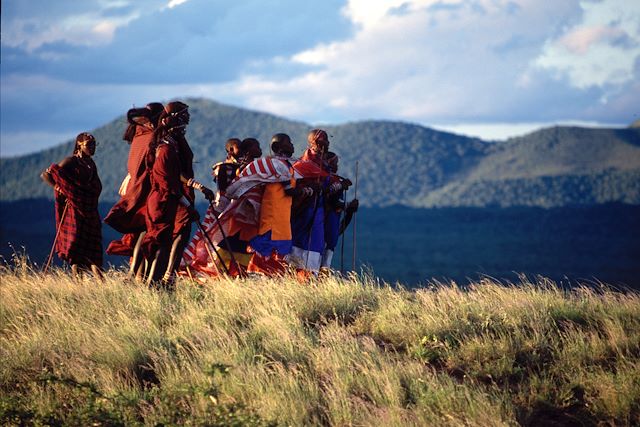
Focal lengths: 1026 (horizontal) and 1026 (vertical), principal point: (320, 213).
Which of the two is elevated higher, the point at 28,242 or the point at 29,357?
the point at 29,357

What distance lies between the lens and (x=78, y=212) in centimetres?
1098

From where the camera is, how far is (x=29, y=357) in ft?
26.3

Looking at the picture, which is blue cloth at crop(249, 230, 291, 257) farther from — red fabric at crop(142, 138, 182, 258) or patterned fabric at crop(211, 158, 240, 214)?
red fabric at crop(142, 138, 182, 258)

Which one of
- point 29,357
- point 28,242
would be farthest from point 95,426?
point 28,242

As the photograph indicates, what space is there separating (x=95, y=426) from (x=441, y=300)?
326 centimetres

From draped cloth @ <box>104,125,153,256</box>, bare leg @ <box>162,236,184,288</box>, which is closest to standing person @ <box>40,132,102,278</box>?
draped cloth @ <box>104,125,153,256</box>

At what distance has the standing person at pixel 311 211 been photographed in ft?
36.8

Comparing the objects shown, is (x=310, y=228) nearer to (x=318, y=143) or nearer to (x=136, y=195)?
(x=318, y=143)

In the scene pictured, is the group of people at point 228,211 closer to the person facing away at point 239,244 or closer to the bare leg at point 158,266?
the person facing away at point 239,244

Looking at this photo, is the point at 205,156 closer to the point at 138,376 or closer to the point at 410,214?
the point at 410,214

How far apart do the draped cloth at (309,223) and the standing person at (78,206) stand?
6.97ft

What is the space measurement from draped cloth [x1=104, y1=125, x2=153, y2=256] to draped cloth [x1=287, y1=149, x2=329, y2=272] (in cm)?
179

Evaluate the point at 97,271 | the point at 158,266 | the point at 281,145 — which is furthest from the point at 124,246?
the point at 281,145

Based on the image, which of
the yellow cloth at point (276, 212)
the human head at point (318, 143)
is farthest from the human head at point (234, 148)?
the human head at point (318, 143)
